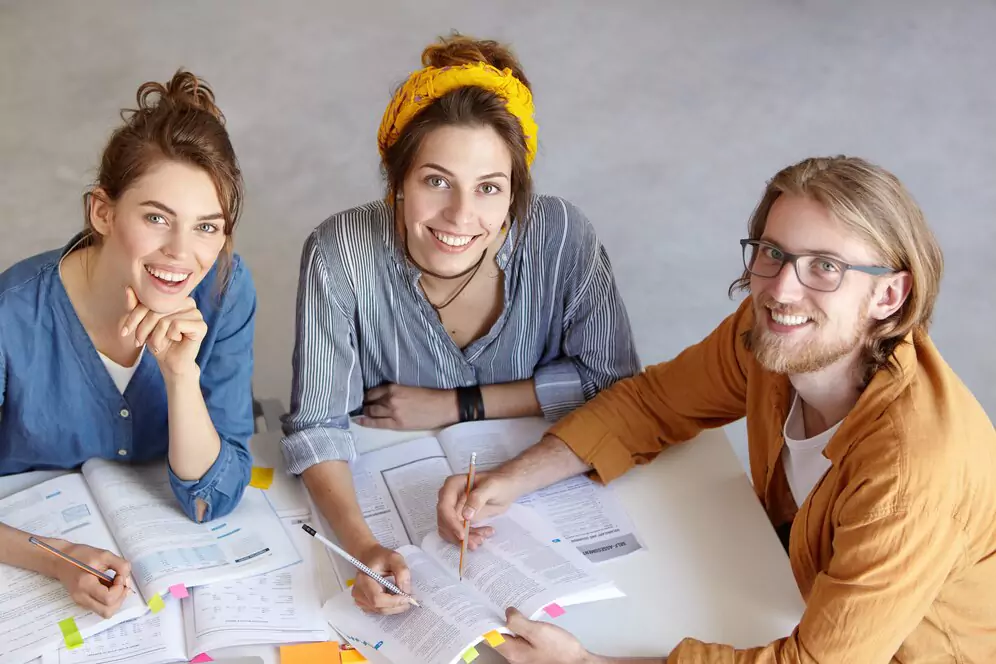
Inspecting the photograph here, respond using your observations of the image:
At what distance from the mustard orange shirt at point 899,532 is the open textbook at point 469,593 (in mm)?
228

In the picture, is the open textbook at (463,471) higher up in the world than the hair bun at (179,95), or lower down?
lower down

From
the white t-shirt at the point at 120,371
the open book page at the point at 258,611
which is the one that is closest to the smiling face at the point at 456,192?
the white t-shirt at the point at 120,371

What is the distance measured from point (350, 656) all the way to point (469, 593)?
22 centimetres

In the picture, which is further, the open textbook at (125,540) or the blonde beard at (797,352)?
the blonde beard at (797,352)

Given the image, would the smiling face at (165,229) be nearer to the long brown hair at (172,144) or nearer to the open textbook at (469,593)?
the long brown hair at (172,144)

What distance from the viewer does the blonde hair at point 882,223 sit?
1755mm

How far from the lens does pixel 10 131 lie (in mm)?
4594

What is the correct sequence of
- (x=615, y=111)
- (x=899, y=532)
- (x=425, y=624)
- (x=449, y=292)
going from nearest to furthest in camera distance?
(x=899, y=532)
(x=425, y=624)
(x=449, y=292)
(x=615, y=111)

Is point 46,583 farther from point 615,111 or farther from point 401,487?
point 615,111

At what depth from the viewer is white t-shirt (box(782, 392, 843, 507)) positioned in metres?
1.93

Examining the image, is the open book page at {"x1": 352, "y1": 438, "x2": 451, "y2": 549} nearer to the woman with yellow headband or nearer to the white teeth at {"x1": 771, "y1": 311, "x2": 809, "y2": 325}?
the woman with yellow headband

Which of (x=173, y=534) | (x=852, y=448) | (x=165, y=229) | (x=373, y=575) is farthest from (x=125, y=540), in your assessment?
(x=852, y=448)

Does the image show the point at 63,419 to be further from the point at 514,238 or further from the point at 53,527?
the point at 514,238

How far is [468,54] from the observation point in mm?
2119
